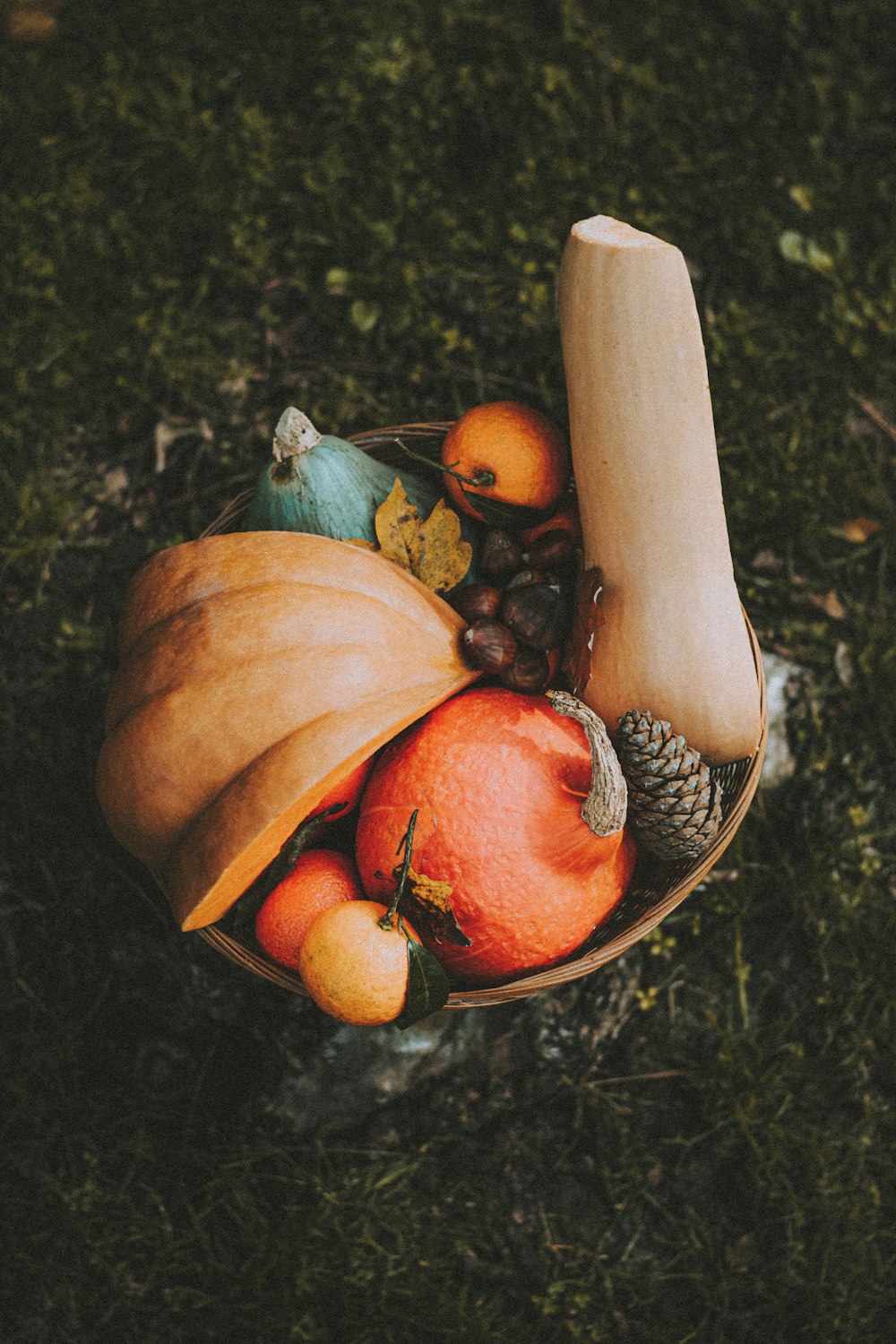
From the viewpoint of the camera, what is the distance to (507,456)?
5.56 feet

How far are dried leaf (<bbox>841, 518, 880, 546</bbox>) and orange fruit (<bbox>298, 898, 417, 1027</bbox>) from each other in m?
1.51

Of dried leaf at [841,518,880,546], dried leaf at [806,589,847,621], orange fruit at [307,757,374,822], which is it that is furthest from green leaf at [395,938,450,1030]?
dried leaf at [841,518,880,546]

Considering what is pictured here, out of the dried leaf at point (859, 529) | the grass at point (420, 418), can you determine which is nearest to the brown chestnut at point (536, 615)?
the grass at point (420, 418)

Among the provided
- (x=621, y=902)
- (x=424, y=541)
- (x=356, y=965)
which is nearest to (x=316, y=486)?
(x=424, y=541)

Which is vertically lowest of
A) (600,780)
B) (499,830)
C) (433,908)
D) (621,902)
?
(621,902)

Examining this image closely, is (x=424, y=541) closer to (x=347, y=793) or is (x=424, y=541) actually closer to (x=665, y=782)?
(x=347, y=793)

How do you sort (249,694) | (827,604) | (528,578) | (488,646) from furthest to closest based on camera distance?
1. (827,604)
2. (528,578)
3. (488,646)
4. (249,694)

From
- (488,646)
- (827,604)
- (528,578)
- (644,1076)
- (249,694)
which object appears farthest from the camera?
(827,604)

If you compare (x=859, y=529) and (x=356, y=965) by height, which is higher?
(x=356, y=965)

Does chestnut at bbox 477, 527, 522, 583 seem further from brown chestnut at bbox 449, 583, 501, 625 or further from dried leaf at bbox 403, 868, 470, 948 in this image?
dried leaf at bbox 403, 868, 470, 948

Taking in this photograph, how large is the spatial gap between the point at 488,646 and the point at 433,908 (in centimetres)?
42

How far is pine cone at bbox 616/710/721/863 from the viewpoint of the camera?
1.51 meters

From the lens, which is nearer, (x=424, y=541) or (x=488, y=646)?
(x=488, y=646)

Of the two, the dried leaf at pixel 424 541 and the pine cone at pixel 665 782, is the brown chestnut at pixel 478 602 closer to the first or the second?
the dried leaf at pixel 424 541
